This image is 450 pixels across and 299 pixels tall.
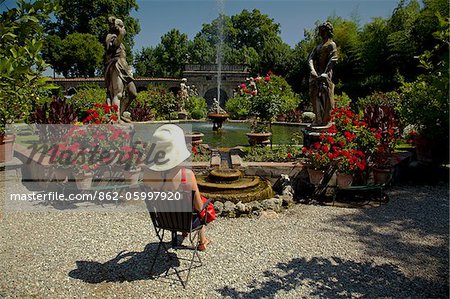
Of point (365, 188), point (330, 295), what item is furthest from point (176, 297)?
point (365, 188)

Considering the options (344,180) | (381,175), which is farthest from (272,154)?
(381,175)

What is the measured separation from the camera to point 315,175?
631 centimetres

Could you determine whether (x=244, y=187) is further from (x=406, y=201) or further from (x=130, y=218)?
(x=406, y=201)

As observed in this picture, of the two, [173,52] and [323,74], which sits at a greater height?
[173,52]

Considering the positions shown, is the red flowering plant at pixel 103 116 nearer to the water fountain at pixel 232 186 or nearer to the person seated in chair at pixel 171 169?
the water fountain at pixel 232 186

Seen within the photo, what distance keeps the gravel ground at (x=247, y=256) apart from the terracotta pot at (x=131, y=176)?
70 centimetres

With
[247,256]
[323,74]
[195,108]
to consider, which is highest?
[195,108]

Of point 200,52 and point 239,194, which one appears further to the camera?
point 200,52

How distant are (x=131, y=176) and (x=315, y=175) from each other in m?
3.49

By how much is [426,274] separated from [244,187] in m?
2.98

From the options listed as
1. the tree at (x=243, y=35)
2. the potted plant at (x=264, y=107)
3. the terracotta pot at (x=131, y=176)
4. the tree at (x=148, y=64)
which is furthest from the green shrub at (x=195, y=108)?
the tree at (x=148, y=64)

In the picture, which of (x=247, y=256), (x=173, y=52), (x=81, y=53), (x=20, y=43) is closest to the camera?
(x=20, y=43)

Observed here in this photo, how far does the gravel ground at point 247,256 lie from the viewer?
3383 millimetres

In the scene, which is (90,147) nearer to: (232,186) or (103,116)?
(103,116)
